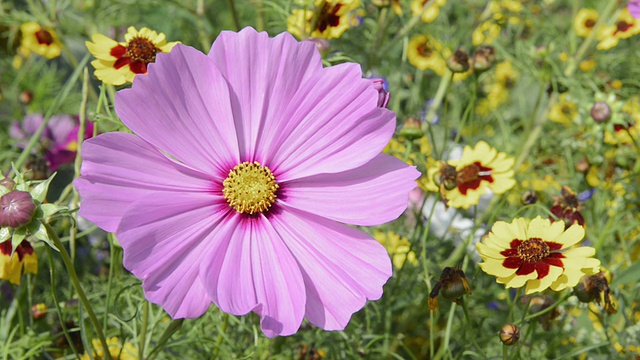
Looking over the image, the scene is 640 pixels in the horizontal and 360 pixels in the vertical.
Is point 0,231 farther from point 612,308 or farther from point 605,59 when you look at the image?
point 605,59

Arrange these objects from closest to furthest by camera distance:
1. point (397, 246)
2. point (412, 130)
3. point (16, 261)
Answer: point (16, 261) → point (412, 130) → point (397, 246)

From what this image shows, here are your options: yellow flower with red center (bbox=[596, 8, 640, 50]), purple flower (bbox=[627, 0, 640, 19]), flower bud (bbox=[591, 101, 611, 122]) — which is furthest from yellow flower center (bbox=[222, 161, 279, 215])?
yellow flower with red center (bbox=[596, 8, 640, 50])

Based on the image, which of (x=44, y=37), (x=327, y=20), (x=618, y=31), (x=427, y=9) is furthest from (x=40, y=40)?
(x=618, y=31)

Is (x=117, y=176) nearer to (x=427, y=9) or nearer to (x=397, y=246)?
(x=397, y=246)

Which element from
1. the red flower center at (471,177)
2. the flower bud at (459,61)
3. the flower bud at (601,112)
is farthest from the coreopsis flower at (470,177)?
the flower bud at (601,112)

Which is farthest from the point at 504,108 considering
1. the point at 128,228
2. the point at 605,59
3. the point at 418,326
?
the point at 128,228

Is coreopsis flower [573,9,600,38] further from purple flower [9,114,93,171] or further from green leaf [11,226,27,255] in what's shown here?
green leaf [11,226,27,255]
